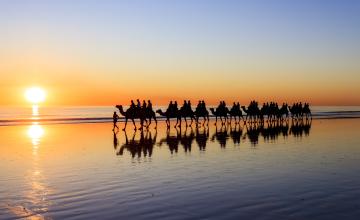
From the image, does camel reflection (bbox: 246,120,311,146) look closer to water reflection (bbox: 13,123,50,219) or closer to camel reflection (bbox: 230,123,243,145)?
camel reflection (bbox: 230,123,243,145)

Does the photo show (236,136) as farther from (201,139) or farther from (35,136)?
(35,136)

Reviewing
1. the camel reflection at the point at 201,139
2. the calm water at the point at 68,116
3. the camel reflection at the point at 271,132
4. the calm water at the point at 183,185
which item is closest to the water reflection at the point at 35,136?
the calm water at the point at 183,185

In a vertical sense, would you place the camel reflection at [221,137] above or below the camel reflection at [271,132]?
above

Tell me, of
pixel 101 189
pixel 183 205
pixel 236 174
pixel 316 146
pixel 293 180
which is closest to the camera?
pixel 183 205

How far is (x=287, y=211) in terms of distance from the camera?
8.06 meters

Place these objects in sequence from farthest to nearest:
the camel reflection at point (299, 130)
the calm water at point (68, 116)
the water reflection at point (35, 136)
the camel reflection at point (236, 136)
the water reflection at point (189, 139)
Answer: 1. the calm water at point (68, 116)
2. the camel reflection at point (299, 130)
3. the water reflection at point (35, 136)
4. the camel reflection at point (236, 136)
5. the water reflection at point (189, 139)

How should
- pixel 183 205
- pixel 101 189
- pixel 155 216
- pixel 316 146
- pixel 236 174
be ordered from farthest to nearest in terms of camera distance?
pixel 316 146, pixel 236 174, pixel 101 189, pixel 183 205, pixel 155 216

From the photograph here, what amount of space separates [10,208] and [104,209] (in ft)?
5.65

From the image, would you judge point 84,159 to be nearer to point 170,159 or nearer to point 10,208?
point 170,159

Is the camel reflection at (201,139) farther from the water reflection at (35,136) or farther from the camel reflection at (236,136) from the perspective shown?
the water reflection at (35,136)

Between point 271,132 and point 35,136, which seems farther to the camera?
point 271,132

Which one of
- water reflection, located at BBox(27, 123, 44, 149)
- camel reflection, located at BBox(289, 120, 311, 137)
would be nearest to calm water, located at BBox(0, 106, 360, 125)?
water reflection, located at BBox(27, 123, 44, 149)

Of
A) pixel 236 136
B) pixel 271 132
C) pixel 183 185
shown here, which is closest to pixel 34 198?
pixel 183 185

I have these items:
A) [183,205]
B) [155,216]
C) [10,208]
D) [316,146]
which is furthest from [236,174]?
[316,146]
